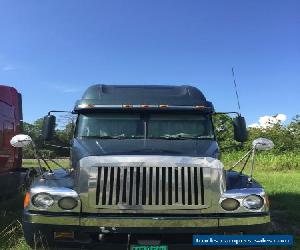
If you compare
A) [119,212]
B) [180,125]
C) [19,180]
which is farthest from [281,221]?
[19,180]

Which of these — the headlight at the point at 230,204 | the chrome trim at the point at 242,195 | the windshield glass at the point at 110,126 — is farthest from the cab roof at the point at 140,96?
the headlight at the point at 230,204

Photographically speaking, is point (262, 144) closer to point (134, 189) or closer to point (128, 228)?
point (134, 189)

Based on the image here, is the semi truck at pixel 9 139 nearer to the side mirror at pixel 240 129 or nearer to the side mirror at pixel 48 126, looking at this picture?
the side mirror at pixel 48 126

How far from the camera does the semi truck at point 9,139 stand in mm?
11469

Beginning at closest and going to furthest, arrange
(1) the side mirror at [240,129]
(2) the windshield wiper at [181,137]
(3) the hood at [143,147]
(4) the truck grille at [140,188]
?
A: (4) the truck grille at [140,188]
(3) the hood at [143,147]
(2) the windshield wiper at [181,137]
(1) the side mirror at [240,129]

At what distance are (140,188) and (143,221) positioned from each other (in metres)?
0.38

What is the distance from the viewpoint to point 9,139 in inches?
474

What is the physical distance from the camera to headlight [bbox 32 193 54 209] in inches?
242

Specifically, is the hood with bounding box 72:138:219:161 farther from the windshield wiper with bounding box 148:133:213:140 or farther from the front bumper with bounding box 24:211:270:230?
the front bumper with bounding box 24:211:270:230

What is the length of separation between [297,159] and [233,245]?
34358 millimetres

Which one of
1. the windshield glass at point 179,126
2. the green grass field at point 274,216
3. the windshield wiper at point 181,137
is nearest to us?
the windshield wiper at point 181,137

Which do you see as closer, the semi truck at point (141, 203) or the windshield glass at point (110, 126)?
the semi truck at point (141, 203)

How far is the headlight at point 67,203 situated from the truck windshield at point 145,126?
1.55 meters

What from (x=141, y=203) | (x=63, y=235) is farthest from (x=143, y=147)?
(x=63, y=235)
